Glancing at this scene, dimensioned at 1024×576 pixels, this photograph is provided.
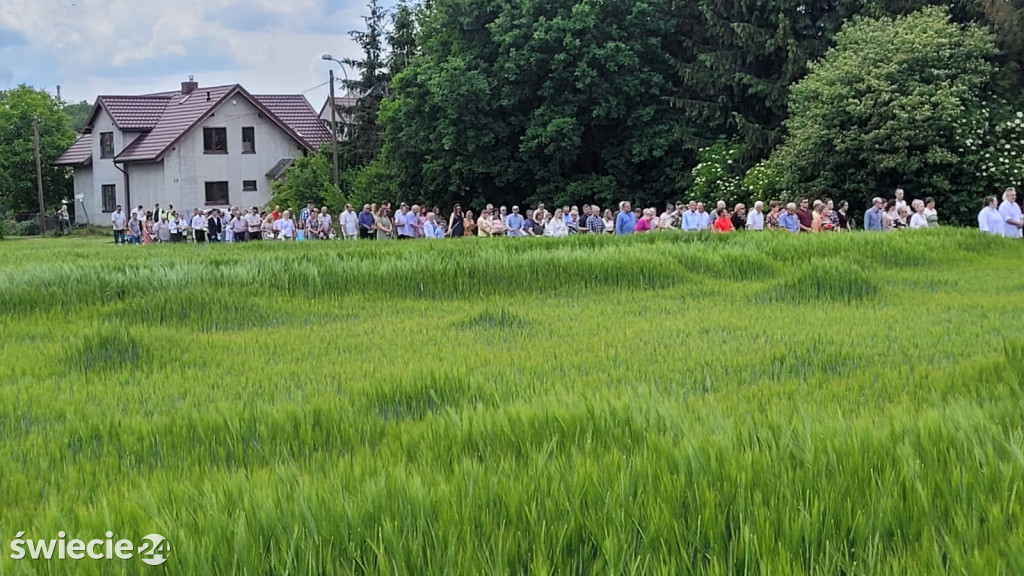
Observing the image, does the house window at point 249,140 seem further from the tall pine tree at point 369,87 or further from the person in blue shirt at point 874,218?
the person in blue shirt at point 874,218

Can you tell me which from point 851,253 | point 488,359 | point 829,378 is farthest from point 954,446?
point 851,253

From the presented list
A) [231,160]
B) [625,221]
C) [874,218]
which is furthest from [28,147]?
[874,218]

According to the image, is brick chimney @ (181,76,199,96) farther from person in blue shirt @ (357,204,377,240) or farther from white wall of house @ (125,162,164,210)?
person in blue shirt @ (357,204,377,240)

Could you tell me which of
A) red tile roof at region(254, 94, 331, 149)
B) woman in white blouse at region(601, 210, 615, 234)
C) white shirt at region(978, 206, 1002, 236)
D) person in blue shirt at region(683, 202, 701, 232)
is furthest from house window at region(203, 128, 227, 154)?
white shirt at region(978, 206, 1002, 236)

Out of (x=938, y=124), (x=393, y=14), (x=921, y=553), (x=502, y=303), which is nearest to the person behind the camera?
(x=921, y=553)

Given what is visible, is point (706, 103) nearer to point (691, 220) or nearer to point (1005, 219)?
point (691, 220)

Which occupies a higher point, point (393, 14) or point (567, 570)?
point (393, 14)

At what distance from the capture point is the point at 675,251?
15.3 meters

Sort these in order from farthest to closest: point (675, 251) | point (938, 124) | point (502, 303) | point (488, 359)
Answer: point (938, 124) → point (675, 251) → point (502, 303) → point (488, 359)

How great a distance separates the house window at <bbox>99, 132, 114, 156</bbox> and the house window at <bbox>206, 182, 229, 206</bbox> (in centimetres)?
879

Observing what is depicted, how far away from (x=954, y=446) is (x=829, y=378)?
296 cm

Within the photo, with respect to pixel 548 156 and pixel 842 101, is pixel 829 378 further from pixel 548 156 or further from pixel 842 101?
pixel 548 156

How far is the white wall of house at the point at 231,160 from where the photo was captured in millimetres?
61469

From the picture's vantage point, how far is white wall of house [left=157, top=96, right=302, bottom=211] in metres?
61.5
